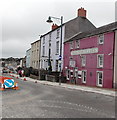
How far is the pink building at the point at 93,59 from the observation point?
18141 millimetres

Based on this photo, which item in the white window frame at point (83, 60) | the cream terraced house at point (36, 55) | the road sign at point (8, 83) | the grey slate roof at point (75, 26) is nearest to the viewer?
the road sign at point (8, 83)

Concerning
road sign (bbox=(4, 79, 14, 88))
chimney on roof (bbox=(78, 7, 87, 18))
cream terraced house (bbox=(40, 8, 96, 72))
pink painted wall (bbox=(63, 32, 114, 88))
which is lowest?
road sign (bbox=(4, 79, 14, 88))

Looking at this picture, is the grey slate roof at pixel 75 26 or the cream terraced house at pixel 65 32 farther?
the cream terraced house at pixel 65 32

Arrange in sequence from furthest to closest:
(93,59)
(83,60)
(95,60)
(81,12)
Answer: (81,12), (83,60), (93,59), (95,60)

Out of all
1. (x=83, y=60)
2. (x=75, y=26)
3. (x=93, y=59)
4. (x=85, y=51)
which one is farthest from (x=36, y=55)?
(x=93, y=59)

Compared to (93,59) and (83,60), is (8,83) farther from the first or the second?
(83,60)

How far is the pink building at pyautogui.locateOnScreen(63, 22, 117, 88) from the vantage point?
18141 millimetres

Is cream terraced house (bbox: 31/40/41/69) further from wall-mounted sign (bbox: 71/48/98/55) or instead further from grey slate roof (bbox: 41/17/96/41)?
wall-mounted sign (bbox: 71/48/98/55)

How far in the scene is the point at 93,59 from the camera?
69.6 ft

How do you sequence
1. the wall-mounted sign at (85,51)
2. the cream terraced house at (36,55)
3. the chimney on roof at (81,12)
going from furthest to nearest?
the cream terraced house at (36,55) → the chimney on roof at (81,12) → the wall-mounted sign at (85,51)

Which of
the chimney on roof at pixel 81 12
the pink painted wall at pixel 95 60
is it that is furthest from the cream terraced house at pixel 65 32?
the pink painted wall at pixel 95 60

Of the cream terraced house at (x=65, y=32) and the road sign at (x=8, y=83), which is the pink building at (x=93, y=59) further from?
the road sign at (x=8, y=83)

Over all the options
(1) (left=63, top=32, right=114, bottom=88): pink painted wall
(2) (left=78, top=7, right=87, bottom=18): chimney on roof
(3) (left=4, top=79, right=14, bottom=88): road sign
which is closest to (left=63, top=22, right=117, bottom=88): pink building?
(1) (left=63, top=32, right=114, bottom=88): pink painted wall

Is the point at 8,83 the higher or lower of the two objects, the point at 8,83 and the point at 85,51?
the lower
